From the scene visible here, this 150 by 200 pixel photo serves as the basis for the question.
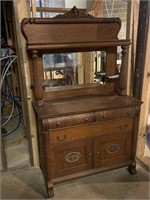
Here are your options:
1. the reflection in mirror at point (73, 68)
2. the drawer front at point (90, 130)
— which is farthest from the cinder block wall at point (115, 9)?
the drawer front at point (90, 130)

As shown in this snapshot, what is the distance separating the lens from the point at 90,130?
1.56 m

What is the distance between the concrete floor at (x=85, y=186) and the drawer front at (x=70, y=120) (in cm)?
68

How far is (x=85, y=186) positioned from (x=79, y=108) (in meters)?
0.79

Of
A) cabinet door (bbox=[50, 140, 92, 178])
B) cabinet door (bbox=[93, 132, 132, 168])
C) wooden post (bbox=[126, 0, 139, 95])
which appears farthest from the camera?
wooden post (bbox=[126, 0, 139, 95])

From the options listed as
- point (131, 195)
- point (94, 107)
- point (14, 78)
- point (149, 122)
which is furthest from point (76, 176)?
point (14, 78)

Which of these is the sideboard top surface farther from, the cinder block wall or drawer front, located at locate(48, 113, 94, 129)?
the cinder block wall

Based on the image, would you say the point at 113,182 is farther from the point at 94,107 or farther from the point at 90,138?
the point at 94,107

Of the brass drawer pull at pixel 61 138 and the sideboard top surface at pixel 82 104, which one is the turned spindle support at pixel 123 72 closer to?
the sideboard top surface at pixel 82 104

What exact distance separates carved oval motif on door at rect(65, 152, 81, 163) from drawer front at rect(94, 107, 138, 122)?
356 millimetres

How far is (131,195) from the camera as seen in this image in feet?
5.40

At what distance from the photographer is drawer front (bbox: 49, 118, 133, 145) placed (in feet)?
4.87

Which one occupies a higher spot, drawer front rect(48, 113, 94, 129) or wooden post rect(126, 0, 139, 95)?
wooden post rect(126, 0, 139, 95)

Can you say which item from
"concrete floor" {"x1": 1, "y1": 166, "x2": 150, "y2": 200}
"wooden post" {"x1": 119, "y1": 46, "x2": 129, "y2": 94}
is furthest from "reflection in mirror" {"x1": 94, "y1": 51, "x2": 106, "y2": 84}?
"concrete floor" {"x1": 1, "y1": 166, "x2": 150, "y2": 200}

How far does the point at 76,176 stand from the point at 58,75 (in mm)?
944
